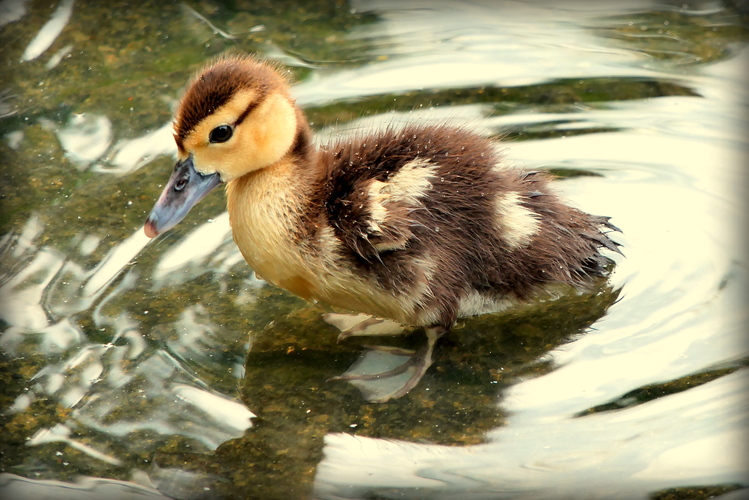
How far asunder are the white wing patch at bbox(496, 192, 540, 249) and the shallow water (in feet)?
1.04

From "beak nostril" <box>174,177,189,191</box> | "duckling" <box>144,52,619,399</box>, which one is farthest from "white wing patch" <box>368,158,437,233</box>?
"beak nostril" <box>174,177,189,191</box>

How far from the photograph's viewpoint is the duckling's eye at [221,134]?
9.34ft

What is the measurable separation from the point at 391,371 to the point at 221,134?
87 cm

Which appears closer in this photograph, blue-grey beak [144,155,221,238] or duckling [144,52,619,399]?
duckling [144,52,619,399]

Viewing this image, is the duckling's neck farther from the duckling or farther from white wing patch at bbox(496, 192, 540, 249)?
white wing patch at bbox(496, 192, 540, 249)

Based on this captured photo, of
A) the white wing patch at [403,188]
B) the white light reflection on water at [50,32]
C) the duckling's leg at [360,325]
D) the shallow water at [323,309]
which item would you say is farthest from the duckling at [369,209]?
the white light reflection on water at [50,32]

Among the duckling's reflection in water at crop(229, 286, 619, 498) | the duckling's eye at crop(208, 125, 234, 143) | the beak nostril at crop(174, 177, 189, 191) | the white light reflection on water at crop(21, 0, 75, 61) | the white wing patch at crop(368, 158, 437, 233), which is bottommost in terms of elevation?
the duckling's reflection in water at crop(229, 286, 619, 498)

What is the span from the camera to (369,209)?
278 cm

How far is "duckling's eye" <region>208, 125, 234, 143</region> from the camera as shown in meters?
2.85

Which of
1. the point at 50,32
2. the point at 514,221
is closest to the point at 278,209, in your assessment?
the point at 514,221

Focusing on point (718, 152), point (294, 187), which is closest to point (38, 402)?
point (294, 187)

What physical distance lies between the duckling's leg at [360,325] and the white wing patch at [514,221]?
0.50 meters

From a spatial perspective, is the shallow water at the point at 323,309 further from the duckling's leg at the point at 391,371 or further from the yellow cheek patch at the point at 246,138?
the yellow cheek patch at the point at 246,138

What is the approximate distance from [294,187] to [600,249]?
113cm
